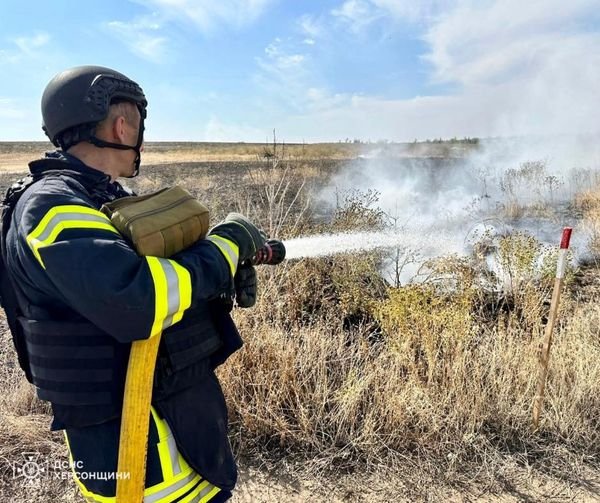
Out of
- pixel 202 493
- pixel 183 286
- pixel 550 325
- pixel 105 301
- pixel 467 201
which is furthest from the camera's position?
pixel 467 201

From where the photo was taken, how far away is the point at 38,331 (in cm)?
127

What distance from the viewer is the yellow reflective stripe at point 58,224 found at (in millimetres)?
1115

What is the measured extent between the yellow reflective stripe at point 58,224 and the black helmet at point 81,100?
1.21ft

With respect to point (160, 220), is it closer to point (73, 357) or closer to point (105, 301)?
point (105, 301)

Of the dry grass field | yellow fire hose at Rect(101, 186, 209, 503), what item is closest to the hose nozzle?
yellow fire hose at Rect(101, 186, 209, 503)

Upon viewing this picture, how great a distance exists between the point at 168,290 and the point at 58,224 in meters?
0.32

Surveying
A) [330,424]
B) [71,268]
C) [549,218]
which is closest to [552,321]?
[330,424]

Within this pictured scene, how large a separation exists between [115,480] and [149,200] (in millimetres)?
850

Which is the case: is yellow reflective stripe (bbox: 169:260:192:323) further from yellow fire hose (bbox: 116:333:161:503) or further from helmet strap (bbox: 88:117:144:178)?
helmet strap (bbox: 88:117:144:178)

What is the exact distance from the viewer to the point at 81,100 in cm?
143

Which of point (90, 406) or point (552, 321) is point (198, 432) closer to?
point (90, 406)

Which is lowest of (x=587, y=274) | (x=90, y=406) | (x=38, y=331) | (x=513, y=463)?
(x=513, y=463)

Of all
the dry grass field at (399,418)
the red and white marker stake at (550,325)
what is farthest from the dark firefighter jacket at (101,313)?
the red and white marker stake at (550,325)

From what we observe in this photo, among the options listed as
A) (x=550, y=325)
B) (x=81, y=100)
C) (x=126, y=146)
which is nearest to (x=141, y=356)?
(x=126, y=146)
